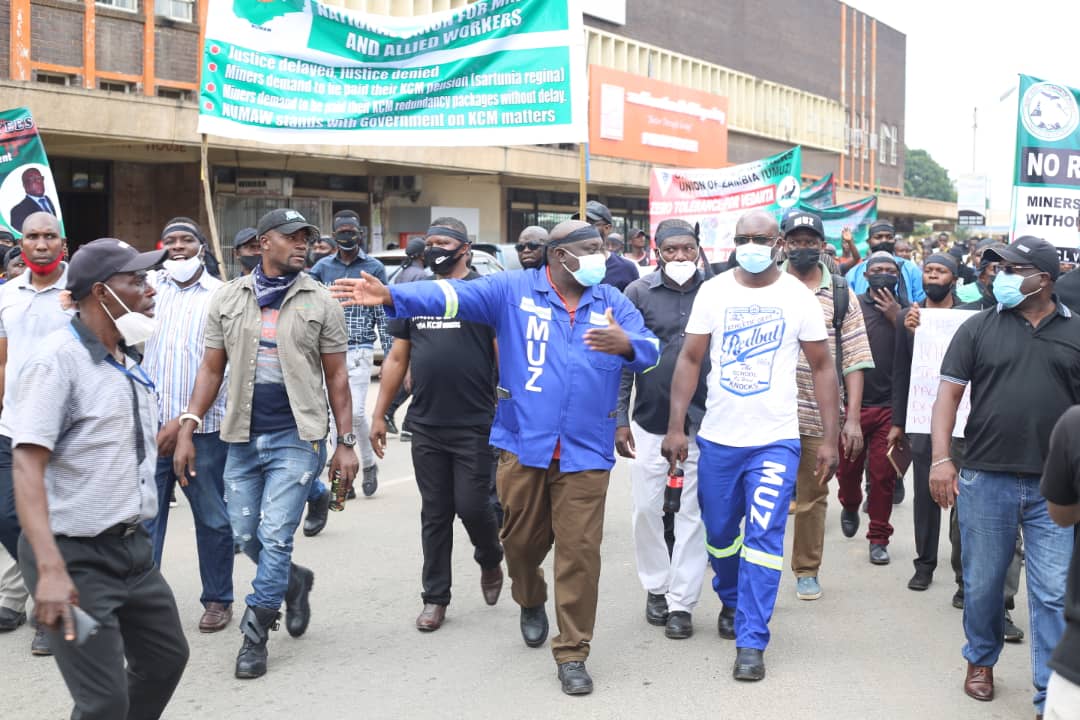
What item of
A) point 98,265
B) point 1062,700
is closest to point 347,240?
point 98,265

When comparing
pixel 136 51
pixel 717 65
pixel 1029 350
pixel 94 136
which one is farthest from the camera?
pixel 717 65

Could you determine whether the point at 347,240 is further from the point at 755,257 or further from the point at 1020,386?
the point at 1020,386

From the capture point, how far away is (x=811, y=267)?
7301mm

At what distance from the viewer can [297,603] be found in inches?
242

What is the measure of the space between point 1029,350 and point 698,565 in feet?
6.57

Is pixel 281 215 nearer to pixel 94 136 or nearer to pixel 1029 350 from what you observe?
pixel 1029 350

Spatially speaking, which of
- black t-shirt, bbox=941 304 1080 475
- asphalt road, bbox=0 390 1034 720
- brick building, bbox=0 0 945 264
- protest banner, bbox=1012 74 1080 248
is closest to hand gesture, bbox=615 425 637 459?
asphalt road, bbox=0 390 1034 720

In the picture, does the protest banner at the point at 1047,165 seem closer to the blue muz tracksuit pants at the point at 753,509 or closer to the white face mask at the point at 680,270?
the white face mask at the point at 680,270

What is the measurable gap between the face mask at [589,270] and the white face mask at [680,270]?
1.12 m

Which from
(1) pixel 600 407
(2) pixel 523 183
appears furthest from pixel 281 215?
(2) pixel 523 183

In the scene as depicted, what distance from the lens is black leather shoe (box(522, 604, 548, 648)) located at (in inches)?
240

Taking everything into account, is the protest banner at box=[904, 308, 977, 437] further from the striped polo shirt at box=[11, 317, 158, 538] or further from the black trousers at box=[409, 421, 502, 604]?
the striped polo shirt at box=[11, 317, 158, 538]

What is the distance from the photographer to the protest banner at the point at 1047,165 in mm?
8305

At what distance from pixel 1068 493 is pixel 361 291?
2.65 metres
